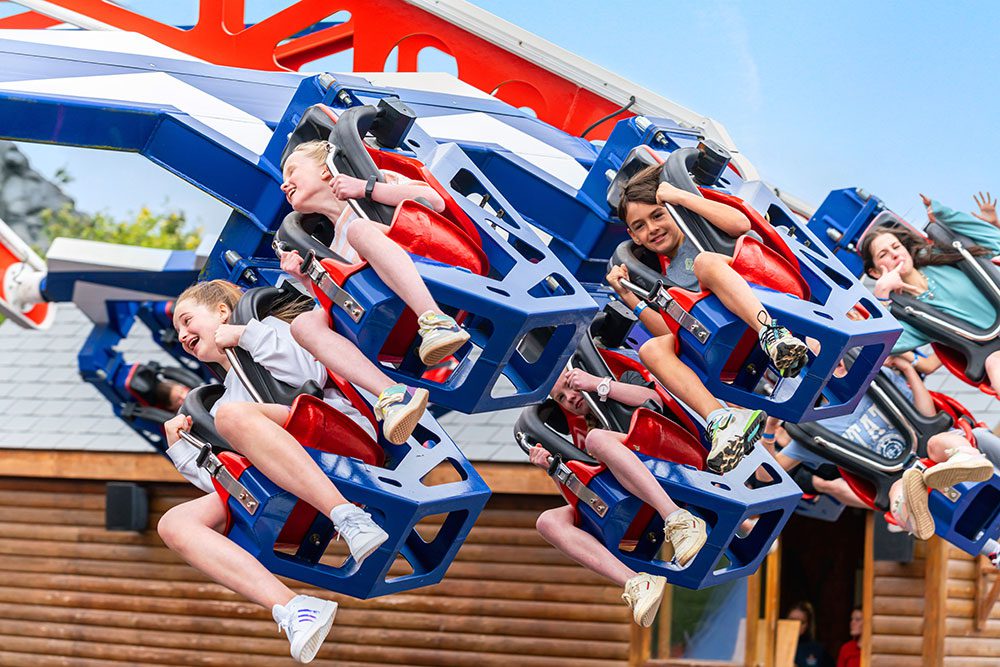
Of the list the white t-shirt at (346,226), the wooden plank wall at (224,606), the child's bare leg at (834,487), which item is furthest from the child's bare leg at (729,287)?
the wooden plank wall at (224,606)

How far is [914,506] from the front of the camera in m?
5.54

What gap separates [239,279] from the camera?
484cm

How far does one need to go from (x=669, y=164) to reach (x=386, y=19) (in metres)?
3.17

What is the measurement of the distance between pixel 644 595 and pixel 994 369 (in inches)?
88.4

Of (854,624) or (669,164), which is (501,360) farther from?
(854,624)

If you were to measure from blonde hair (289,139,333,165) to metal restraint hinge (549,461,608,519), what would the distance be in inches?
58.3

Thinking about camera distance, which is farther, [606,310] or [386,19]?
[386,19]

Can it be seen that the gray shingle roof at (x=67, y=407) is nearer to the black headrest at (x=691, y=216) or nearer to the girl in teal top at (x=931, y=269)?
the girl in teal top at (x=931, y=269)

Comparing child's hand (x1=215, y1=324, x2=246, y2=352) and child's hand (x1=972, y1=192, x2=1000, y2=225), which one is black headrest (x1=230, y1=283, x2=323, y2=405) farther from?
child's hand (x1=972, y1=192, x2=1000, y2=225)

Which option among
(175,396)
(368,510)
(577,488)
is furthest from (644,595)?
(175,396)

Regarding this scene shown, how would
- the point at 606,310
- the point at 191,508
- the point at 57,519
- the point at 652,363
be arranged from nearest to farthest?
1. the point at 191,508
2. the point at 652,363
3. the point at 606,310
4. the point at 57,519

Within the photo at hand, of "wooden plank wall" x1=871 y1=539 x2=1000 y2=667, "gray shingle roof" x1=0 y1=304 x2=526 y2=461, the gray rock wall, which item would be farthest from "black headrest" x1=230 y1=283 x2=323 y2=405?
the gray rock wall

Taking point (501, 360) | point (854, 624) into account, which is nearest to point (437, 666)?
point (854, 624)

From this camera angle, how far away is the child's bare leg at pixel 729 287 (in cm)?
429
